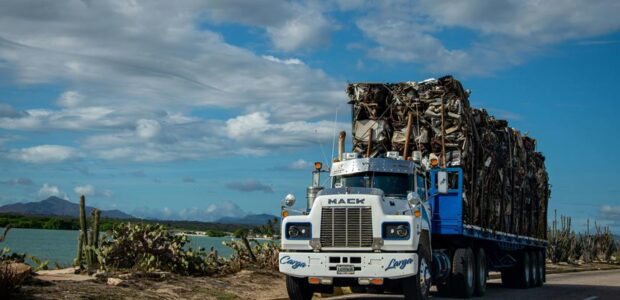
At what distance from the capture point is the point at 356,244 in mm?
14469

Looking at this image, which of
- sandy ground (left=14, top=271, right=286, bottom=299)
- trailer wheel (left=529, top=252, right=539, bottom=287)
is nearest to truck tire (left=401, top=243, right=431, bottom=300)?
sandy ground (left=14, top=271, right=286, bottom=299)

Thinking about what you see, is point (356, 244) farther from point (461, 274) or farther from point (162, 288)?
point (461, 274)

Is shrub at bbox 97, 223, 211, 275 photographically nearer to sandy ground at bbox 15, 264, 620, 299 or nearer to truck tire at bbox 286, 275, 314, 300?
sandy ground at bbox 15, 264, 620, 299

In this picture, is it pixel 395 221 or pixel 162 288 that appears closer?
pixel 395 221

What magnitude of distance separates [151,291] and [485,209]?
984 cm

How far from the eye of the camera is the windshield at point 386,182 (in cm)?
1616

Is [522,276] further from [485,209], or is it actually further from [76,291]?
[76,291]

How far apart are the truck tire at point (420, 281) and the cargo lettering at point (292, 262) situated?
192 cm

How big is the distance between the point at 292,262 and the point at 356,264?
1276 millimetres

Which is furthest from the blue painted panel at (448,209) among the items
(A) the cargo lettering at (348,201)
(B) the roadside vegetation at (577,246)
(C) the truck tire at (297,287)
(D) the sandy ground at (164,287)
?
(B) the roadside vegetation at (577,246)

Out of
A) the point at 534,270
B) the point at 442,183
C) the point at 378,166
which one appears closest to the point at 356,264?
the point at 378,166

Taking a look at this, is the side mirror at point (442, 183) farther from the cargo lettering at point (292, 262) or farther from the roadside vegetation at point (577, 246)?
the roadside vegetation at point (577, 246)

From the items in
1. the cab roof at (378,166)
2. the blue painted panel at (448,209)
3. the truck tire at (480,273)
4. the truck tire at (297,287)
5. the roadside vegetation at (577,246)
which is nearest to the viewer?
the truck tire at (297,287)

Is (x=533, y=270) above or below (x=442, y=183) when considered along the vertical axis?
below
